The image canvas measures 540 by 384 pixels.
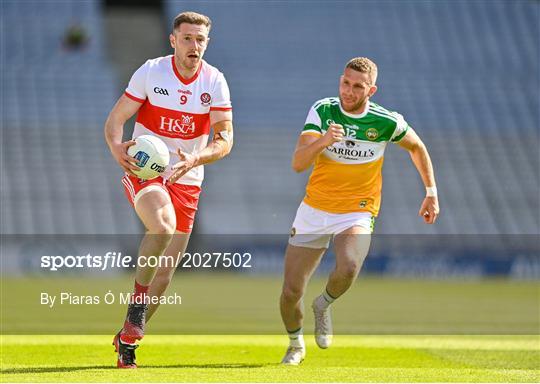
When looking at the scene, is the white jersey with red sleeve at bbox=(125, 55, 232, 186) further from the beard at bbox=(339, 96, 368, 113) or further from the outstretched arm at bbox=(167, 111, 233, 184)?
the beard at bbox=(339, 96, 368, 113)

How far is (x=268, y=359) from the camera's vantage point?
927 cm

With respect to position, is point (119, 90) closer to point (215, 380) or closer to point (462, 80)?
point (462, 80)

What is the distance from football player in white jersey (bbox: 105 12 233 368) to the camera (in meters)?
7.78

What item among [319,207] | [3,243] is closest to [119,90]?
[3,243]

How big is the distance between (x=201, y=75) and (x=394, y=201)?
75.5ft

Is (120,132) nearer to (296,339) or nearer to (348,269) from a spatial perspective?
(348,269)

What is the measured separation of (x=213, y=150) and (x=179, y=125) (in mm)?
407

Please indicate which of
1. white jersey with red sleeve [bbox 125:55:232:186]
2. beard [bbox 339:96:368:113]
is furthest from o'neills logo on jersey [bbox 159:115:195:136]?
beard [bbox 339:96:368:113]

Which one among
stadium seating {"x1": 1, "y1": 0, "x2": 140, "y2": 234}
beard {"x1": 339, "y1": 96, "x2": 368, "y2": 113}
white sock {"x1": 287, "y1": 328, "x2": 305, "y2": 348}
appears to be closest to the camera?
beard {"x1": 339, "y1": 96, "x2": 368, "y2": 113}

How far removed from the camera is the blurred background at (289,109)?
2905cm

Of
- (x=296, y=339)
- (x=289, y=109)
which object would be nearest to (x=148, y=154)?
(x=296, y=339)

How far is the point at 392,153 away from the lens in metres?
32.5

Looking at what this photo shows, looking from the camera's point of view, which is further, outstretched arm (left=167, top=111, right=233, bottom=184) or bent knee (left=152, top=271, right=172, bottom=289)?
bent knee (left=152, top=271, right=172, bottom=289)

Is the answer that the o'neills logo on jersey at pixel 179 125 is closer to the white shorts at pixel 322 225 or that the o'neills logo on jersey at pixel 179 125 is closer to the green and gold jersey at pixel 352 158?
the green and gold jersey at pixel 352 158
